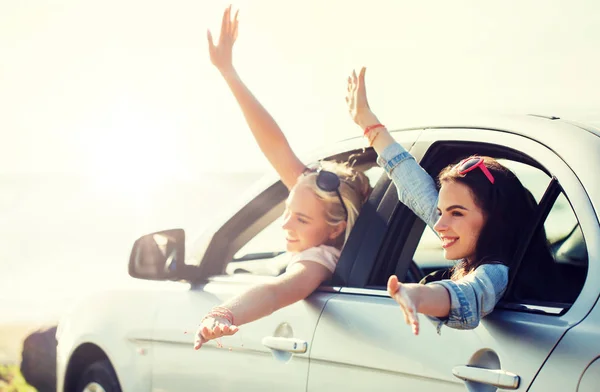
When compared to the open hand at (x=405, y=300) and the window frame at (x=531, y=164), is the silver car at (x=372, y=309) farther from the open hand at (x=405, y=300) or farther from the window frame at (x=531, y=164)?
the open hand at (x=405, y=300)

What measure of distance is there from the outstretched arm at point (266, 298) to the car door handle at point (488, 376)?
65 cm

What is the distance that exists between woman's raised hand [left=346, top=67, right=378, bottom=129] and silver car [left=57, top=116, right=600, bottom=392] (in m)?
0.13

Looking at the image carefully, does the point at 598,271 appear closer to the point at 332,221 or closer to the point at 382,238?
the point at 382,238

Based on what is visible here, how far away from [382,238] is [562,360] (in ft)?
3.15

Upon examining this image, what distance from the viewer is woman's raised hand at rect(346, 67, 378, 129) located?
339cm

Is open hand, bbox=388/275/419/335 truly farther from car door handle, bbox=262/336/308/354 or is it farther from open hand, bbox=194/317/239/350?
car door handle, bbox=262/336/308/354

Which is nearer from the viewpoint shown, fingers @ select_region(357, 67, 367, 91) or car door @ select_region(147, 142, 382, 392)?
car door @ select_region(147, 142, 382, 392)

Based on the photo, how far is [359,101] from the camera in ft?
11.4

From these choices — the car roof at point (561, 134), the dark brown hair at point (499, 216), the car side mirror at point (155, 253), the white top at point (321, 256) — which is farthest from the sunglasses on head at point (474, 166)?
the car side mirror at point (155, 253)

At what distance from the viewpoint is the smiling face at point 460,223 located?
9.35 feet

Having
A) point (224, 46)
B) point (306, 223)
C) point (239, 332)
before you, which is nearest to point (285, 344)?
point (239, 332)

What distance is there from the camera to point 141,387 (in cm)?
409

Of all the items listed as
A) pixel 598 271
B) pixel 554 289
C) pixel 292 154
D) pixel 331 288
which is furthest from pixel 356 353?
pixel 292 154

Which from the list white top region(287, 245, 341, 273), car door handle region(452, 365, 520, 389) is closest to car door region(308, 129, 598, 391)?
car door handle region(452, 365, 520, 389)
